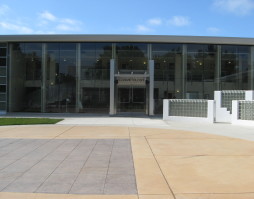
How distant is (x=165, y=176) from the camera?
6.13 meters

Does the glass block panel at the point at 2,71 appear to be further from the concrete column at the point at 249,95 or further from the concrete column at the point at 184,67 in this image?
the concrete column at the point at 249,95

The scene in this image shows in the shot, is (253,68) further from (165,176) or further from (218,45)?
(165,176)

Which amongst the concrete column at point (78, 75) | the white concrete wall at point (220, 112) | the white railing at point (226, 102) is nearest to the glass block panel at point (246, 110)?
the white railing at point (226, 102)

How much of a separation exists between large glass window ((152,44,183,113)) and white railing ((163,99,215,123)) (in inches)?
292

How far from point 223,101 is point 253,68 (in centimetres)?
1146

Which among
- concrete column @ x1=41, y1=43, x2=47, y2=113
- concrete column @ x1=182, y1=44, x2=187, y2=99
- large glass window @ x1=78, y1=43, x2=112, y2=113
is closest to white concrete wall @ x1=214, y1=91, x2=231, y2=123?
concrete column @ x1=182, y1=44, x2=187, y2=99

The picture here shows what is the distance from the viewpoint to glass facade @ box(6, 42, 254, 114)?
93.5 feet

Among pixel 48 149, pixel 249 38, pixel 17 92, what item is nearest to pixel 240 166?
pixel 48 149

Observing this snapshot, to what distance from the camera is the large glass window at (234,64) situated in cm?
2859

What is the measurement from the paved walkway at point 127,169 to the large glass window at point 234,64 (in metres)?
19.2

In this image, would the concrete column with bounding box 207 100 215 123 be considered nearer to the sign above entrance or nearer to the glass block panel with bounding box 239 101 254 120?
the glass block panel with bounding box 239 101 254 120

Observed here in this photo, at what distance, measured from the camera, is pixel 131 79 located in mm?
26047

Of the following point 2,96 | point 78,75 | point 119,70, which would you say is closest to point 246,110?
point 119,70

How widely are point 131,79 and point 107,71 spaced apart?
3.84 m
